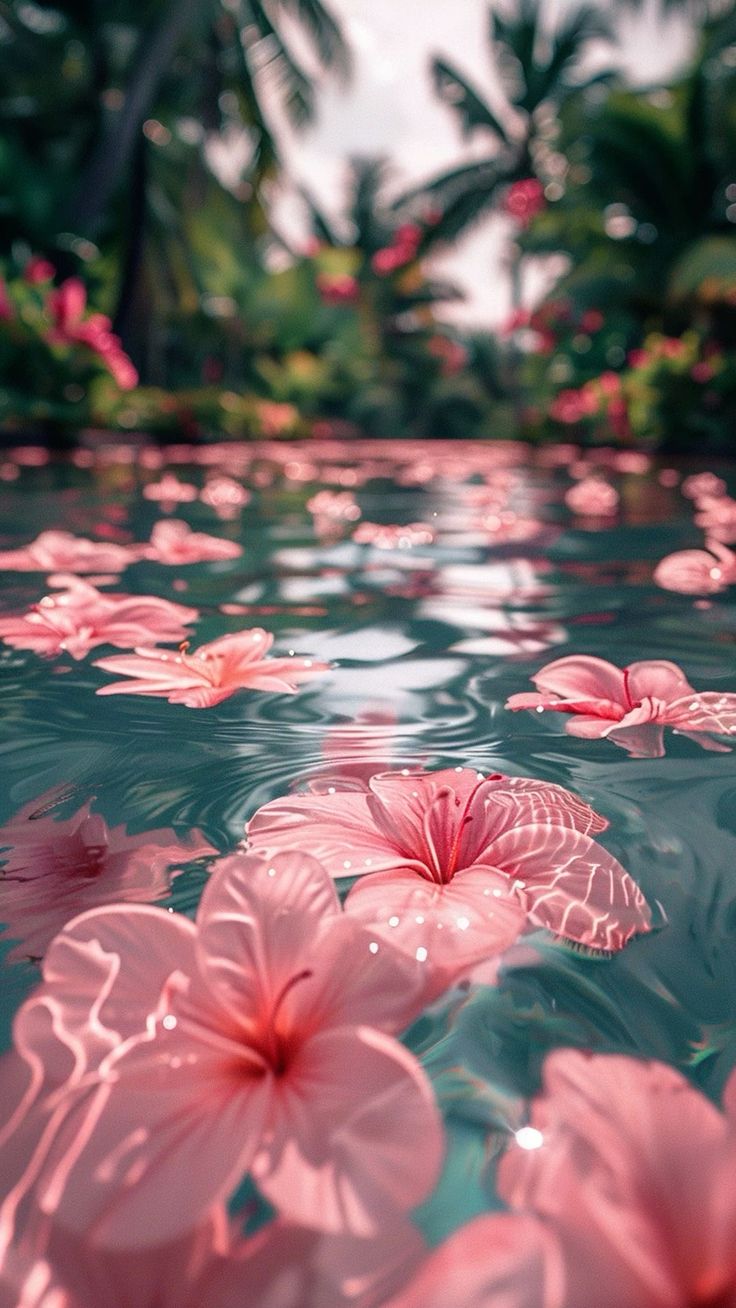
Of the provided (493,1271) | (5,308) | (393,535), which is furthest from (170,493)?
(5,308)

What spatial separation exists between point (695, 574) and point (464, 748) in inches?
31.4

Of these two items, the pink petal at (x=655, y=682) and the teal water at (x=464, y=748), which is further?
the pink petal at (x=655, y=682)

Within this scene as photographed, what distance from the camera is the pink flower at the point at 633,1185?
0.72ft

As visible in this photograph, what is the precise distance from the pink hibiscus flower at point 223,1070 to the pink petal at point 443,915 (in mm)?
17

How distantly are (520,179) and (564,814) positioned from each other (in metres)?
13.1

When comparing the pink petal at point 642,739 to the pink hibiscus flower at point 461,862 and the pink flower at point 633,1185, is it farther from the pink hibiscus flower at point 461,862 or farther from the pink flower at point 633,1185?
the pink flower at point 633,1185

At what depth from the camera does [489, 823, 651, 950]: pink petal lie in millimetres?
360

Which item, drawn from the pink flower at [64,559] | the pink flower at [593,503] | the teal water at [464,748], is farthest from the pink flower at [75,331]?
the pink flower at [64,559]

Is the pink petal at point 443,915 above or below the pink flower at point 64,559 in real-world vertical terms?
above

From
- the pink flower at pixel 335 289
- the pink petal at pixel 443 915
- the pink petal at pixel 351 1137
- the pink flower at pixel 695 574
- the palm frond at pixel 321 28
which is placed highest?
the palm frond at pixel 321 28

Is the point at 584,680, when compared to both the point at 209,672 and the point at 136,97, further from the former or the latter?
the point at 136,97

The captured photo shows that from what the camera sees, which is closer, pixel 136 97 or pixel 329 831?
pixel 329 831

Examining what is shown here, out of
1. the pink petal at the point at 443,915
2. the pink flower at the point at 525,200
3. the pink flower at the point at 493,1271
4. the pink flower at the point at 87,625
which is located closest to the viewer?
the pink flower at the point at 493,1271

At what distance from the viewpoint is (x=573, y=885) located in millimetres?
383
